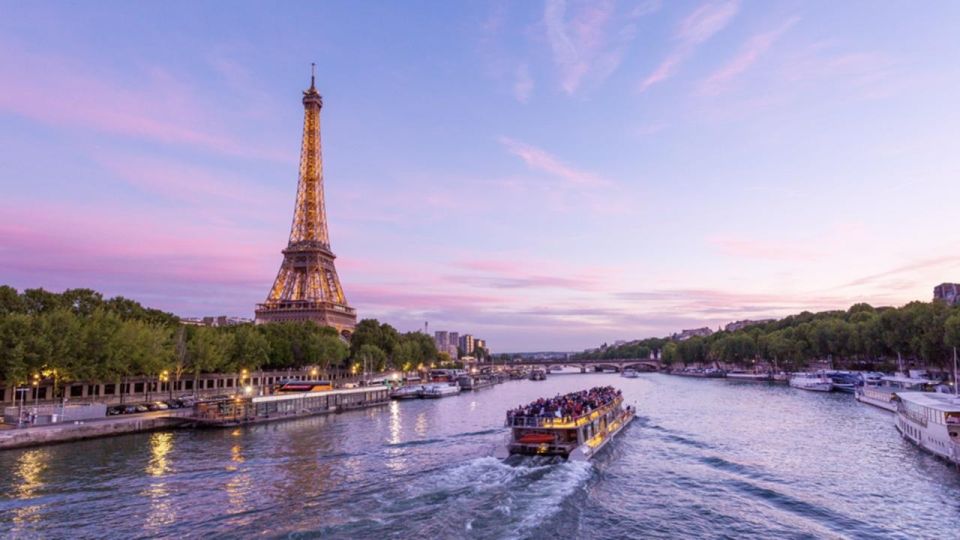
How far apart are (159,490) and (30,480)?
356 inches

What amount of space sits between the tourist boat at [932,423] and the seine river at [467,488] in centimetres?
153

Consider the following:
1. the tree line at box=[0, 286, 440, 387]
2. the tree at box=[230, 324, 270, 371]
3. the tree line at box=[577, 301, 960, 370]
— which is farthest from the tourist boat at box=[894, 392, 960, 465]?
the tree at box=[230, 324, 270, 371]

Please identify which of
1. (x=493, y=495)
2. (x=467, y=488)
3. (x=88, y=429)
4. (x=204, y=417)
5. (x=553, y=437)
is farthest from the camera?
(x=204, y=417)

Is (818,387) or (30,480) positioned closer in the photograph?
(30,480)

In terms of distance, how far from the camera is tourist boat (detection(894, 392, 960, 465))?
140 ft

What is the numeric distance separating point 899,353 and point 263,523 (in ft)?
448

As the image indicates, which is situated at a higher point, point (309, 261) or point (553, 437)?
point (309, 261)

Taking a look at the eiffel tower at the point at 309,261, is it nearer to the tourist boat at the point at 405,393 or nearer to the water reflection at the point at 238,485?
the tourist boat at the point at 405,393

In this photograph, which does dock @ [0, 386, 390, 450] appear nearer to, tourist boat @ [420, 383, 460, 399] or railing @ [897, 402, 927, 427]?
tourist boat @ [420, 383, 460, 399]

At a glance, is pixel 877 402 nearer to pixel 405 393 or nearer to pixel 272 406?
pixel 405 393

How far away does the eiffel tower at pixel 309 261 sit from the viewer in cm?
15475

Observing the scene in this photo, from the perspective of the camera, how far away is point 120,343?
230 ft

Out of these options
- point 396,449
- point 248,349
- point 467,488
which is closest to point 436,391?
point 248,349

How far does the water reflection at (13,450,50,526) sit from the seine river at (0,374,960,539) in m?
0.12
